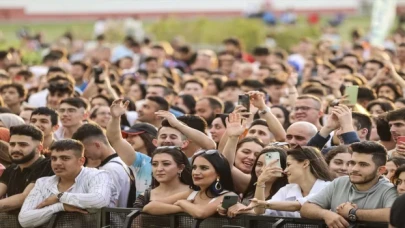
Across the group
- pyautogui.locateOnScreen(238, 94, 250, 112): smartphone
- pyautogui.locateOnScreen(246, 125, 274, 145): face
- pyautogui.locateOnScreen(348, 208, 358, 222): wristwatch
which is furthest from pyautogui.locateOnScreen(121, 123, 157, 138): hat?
pyautogui.locateOnScreen(348, 208, 358, 222): wristwatch

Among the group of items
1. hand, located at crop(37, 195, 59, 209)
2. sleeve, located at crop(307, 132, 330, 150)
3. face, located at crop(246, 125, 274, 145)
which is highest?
face, located at crop(246, 125, 274, 145)

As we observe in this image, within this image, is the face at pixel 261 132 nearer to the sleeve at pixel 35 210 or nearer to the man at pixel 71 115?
the man at pixel 71 115

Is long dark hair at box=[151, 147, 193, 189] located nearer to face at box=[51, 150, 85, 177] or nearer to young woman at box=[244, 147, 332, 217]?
face at box=[51, 150, 85, 177]

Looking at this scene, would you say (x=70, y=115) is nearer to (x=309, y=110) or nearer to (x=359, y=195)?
(x=309, y=110)

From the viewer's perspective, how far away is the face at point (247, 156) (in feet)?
41.8

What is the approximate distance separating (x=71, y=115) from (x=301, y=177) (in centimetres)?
440

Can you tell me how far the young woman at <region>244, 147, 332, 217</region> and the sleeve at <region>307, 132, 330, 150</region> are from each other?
4.31 feet

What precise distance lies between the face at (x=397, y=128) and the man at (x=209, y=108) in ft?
10.8

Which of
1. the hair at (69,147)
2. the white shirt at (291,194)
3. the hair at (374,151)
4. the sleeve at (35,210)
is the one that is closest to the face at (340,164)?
the white shirt at (291,194)

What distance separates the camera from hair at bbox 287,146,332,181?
11547 mm

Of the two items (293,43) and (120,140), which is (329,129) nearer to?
A: (120,140)

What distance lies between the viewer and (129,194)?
1280cm

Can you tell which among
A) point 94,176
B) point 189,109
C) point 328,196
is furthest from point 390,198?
point 189,109

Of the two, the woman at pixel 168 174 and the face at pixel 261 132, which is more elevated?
the face at pixel 261 132
